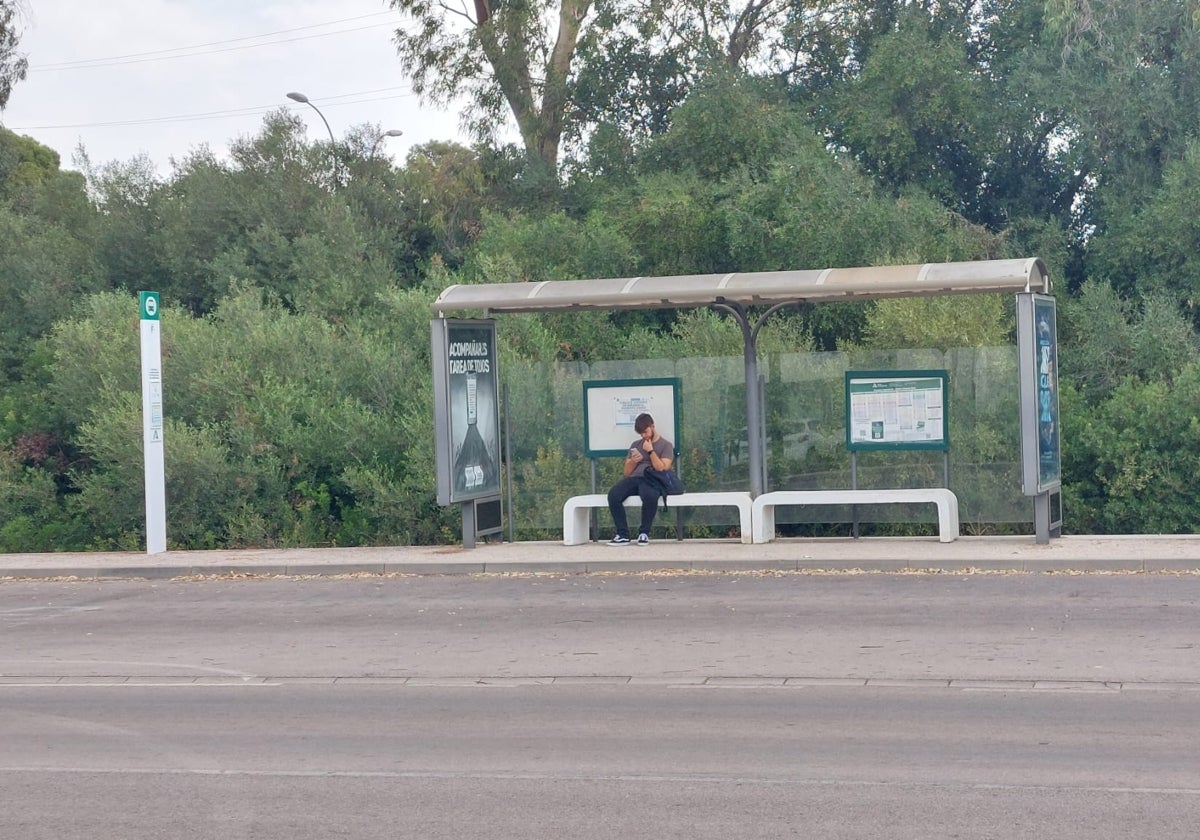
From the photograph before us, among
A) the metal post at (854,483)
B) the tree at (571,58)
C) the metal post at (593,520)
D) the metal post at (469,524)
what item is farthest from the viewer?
the tree at (571,58)

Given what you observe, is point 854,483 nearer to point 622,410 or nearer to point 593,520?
point 622,410

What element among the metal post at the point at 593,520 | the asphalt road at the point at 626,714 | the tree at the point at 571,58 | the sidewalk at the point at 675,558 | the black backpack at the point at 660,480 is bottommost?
the asphalt road at the point at 626,714

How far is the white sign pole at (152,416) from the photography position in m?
17.1

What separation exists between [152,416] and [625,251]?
1037 cm

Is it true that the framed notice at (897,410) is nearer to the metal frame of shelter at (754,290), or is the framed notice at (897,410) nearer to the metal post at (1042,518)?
the metal frame of shelter at (754,290)

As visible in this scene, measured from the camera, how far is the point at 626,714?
26.9ft

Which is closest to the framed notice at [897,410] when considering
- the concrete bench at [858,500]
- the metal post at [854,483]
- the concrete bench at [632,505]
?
the metal post at [854,483]

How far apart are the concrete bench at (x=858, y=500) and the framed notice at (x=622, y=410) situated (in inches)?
56.0

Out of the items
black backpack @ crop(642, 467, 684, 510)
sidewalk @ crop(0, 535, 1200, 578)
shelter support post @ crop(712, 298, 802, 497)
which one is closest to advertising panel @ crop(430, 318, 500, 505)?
sidewalk @ crop(0, 535, 1200, 578)

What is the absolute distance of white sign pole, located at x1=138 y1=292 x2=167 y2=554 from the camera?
17078mm

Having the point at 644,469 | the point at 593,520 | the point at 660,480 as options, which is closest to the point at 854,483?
the point at 660,480

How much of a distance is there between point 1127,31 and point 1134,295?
475 centimetres

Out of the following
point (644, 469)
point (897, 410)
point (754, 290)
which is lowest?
point (644, 469)

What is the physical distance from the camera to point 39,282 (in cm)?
2952
